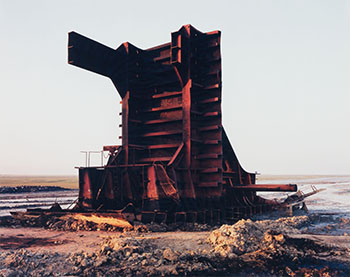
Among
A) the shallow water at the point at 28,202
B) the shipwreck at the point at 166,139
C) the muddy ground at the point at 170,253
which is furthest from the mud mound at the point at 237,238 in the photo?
the shallow water at the point at 28,202

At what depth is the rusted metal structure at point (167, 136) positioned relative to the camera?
14992 mm

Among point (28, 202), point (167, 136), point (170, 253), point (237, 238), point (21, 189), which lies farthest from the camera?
point (21, 189)

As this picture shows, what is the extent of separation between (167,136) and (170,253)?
881cm

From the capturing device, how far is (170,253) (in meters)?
9.60

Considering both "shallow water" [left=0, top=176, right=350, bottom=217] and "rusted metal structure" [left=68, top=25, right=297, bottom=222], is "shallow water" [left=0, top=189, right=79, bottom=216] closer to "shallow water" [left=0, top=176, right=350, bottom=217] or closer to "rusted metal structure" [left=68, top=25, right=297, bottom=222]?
"shallow water" [left=0, top=176, right=350, bottom=217]

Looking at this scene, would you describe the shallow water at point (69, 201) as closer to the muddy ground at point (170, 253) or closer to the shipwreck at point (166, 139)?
the shipwreck at point (166, 139)

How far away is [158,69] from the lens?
1825 cm

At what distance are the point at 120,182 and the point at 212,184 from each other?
4.10 meters

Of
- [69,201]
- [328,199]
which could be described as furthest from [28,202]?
[328,199]

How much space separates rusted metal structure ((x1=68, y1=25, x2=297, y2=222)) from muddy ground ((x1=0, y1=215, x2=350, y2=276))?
183 centimetres

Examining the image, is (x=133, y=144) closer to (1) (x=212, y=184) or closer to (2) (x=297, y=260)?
(1) (x=212, y=184)

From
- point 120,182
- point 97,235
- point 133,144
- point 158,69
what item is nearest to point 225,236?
point 97,235

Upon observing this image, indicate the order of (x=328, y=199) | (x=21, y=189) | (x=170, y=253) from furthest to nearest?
(x=21, y=189) < (x=328, y=199) < (x=170, y=253)

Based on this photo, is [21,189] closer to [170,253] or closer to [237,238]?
[237,238]
